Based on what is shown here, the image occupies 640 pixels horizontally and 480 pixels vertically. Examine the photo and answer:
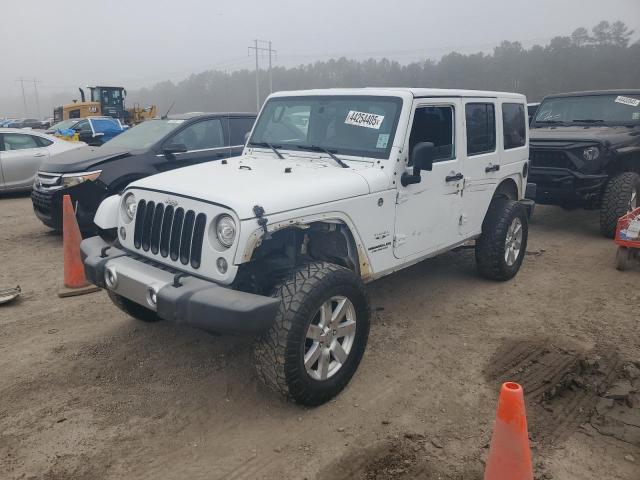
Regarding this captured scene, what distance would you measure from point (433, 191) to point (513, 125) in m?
1.91

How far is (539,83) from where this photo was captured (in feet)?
132

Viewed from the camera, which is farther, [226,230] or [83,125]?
[83,125]

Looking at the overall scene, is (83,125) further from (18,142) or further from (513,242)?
(513,242)

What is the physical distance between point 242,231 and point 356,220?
958 mm

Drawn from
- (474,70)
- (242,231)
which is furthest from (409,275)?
(474,70)

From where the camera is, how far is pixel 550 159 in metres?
7.57

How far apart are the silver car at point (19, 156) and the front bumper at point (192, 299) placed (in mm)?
8333

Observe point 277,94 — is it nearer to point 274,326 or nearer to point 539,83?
point 274,326

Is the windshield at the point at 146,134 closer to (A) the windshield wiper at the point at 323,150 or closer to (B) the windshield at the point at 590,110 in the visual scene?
(A) the windshield wiper at the point at 323,150

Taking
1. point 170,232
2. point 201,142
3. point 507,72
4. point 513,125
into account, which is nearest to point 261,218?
point 170,232

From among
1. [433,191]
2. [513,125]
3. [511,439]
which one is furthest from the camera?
[513,125]

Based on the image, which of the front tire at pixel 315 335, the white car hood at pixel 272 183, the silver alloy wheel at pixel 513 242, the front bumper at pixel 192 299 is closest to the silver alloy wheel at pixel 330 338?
the front tire at pixel 315 335

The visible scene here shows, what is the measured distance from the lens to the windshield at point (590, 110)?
8.01 metres

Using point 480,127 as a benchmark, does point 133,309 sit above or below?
below
